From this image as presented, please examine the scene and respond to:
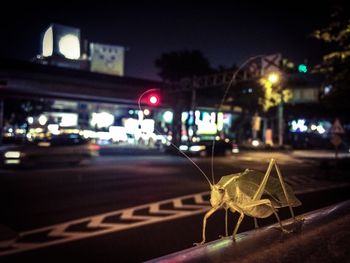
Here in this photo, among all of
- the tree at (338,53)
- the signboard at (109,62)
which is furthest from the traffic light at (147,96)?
the signboard at (109,62)

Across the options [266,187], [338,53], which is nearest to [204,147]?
[338,53]

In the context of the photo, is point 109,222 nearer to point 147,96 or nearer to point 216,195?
point 147,96

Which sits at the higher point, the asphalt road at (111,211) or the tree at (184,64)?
the tree at (184,64)

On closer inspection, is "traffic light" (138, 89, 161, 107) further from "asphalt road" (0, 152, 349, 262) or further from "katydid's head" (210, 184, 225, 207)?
"asphalt road" (0, 152, 349, 262)

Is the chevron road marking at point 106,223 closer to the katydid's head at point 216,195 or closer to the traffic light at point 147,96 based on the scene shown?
the traffic light at point 147,96

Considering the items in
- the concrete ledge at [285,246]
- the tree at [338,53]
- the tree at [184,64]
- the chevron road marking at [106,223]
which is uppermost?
the tree at [184,64]

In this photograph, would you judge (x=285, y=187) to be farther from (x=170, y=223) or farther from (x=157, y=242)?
(x=170, y=223)
